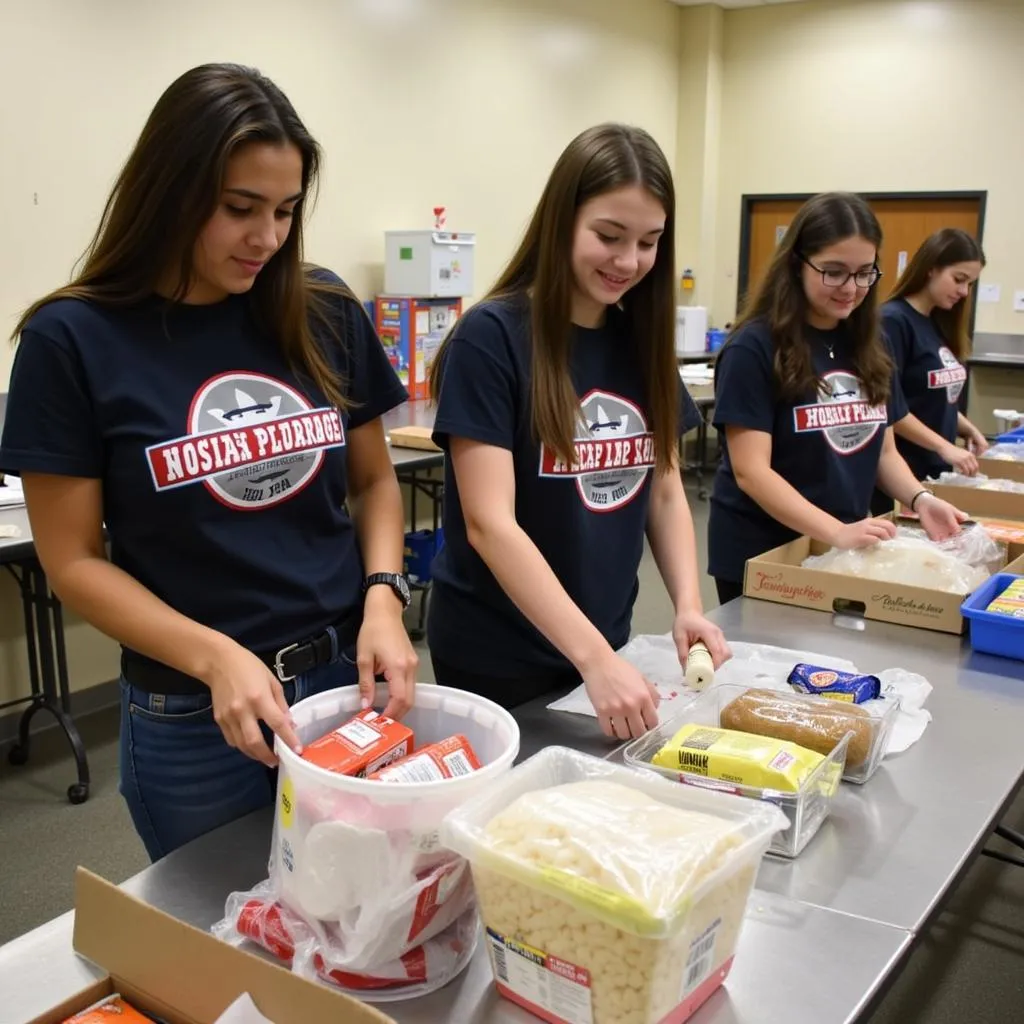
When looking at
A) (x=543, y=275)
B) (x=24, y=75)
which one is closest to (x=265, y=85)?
(x=543, y=275)

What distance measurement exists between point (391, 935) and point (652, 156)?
0.98 m

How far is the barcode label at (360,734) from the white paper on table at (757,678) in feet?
1.61

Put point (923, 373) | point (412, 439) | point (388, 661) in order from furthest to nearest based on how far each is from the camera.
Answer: point (412, 439) → point (923, 373) → point (388, 661)

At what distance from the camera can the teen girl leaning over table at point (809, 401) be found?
6.34 ft

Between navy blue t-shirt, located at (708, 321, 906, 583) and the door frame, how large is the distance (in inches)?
165

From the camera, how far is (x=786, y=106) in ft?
22.5

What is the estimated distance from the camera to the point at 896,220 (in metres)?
6.68

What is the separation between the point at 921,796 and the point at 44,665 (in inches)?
94.6

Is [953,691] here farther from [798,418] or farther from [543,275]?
[543,275]

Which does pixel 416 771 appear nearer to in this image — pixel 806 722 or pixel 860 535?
pixel 806 722

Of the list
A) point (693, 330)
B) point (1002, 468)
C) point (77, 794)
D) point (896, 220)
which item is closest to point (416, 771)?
point (77, 794)

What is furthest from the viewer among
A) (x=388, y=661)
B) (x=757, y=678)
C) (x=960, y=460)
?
(x=960, y=460)

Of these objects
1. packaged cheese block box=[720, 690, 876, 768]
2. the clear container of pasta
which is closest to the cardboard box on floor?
the clear container of pasta

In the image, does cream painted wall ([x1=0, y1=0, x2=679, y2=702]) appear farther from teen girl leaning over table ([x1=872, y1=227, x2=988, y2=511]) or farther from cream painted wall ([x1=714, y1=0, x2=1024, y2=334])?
teen girl leaning over table ([x1=872, y1=227, x2=988, y2=511])
